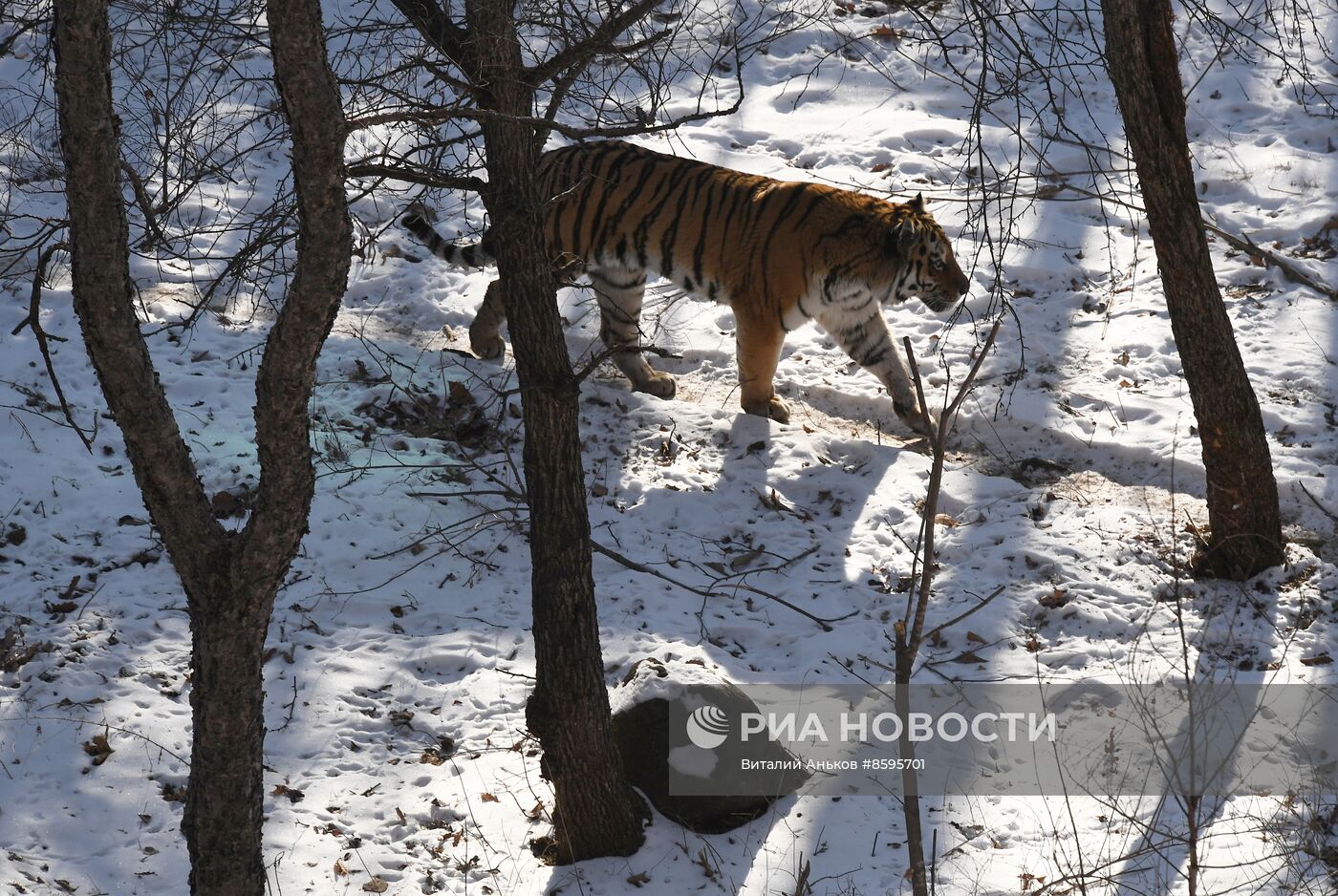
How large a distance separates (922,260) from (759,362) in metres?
1.12

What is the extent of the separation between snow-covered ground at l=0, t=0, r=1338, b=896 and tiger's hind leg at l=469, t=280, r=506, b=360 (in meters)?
0.27

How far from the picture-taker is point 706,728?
4.46m

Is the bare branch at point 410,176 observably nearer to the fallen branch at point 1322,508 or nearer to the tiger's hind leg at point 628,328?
the tiger's hind leg at point 628,328

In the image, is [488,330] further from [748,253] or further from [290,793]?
[290,793]

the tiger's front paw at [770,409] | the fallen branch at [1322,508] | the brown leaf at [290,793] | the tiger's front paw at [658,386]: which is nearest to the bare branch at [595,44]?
the brown leaf at [290,793]

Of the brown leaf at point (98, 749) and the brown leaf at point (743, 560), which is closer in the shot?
the brown leaf at point (98, 749)

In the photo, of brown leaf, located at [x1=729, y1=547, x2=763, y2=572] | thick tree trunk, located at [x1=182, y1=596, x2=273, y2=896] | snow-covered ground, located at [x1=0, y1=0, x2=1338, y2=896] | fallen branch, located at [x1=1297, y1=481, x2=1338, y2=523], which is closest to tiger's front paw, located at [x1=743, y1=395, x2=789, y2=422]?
snow-covered ground, located at [x1=0, y1=0, x2=1338, y2=896]

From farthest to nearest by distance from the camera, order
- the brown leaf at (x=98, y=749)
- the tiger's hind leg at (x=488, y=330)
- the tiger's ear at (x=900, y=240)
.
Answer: the tiger's hind leg at (x=488, y=330)
the tiger's ear at (x=900, y=240)
the brown leaf at (x=98, y=749)

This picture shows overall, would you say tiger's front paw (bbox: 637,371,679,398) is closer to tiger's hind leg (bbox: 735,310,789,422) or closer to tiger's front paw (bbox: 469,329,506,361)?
tiger's hind leg (bbox: 735,310,789,422)

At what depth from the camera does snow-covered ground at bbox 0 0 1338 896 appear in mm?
4227

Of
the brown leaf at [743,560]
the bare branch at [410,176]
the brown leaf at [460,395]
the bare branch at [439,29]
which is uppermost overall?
the bare branch at [439,29]

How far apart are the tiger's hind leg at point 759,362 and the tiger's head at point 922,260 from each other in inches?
30.7

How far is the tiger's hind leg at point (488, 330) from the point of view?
7.09m

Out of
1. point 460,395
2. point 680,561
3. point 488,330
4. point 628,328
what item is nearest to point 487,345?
point 488,330
